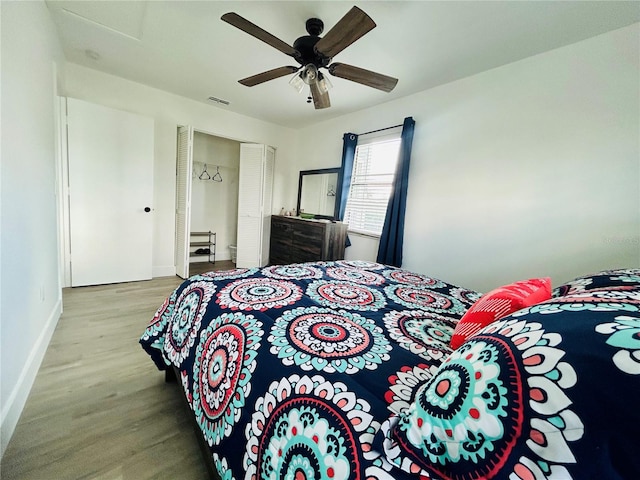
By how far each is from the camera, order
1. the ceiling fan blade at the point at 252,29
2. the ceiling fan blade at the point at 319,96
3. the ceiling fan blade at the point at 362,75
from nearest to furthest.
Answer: the ceiling fan blade at the point at 252,29 < the ceiling fan blade at the point at 362,75 < the ceiling fan blade at the point at 319,96

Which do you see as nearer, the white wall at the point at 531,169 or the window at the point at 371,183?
the white wall at the point at 531,169

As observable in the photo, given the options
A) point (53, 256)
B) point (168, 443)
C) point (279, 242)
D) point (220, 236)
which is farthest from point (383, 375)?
point (220, 236)

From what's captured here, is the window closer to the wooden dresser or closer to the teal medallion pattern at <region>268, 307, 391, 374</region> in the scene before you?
the wooden dresser

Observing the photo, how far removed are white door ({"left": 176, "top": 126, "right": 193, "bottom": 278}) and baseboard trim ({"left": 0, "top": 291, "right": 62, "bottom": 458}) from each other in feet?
5.76

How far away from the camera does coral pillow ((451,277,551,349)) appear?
878 millimetres

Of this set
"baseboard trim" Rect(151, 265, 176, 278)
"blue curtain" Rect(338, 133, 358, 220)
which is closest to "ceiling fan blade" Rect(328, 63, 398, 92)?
"blue curtain" Rect(338, 133, 358, 220)

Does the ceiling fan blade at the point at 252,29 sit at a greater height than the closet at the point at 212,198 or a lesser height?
greater

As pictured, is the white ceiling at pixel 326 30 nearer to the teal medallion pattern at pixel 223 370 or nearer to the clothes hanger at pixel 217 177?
the clothes hanger at pixel 217 177

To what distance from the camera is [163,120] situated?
3500 millimetres

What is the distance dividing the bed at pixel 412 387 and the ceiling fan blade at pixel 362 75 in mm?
1693

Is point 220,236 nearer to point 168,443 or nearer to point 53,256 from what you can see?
point 53,256

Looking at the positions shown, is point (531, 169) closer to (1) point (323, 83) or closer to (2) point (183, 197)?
(1) point (323, 83)

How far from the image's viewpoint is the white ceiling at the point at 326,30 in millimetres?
1741

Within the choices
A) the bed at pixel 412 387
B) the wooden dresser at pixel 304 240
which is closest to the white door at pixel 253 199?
the wooden dresser at pixel 304 240
